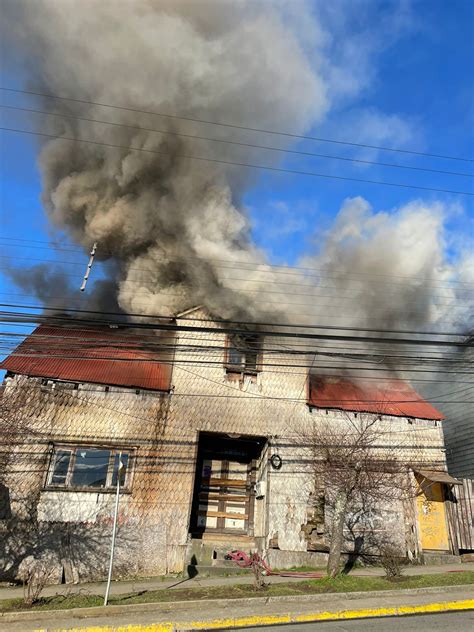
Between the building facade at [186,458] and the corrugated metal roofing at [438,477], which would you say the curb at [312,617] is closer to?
the building facade at [186,458]

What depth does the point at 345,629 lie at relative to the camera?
5938 millimetres

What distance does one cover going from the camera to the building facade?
456 inches

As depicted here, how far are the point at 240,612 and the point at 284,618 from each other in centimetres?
76

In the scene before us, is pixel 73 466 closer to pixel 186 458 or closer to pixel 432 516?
pixel 186 458

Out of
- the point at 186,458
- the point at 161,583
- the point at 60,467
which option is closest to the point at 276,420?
the point at 186,458

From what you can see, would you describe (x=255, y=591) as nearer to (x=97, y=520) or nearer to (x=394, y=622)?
(x=394, y=622)

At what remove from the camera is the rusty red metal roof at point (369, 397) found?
48.3 feet

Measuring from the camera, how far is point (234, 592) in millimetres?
8148

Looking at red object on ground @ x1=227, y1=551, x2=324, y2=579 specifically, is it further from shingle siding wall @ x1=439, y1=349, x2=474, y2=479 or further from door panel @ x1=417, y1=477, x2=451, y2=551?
shingle siding wall @ x1=439, y1=349, x2=474, y2=479

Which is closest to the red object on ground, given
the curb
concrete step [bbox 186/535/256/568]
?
concrete step [bbox 186/535/256/568]

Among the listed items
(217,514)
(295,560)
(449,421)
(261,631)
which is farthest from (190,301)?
(449,421)

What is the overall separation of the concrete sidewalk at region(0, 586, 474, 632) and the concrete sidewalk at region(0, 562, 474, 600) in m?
2.21

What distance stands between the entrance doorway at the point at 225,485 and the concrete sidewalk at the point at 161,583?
7.57 feet

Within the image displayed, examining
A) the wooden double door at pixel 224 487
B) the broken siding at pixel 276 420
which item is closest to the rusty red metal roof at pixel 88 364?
the broken siding at pixel 276 420
